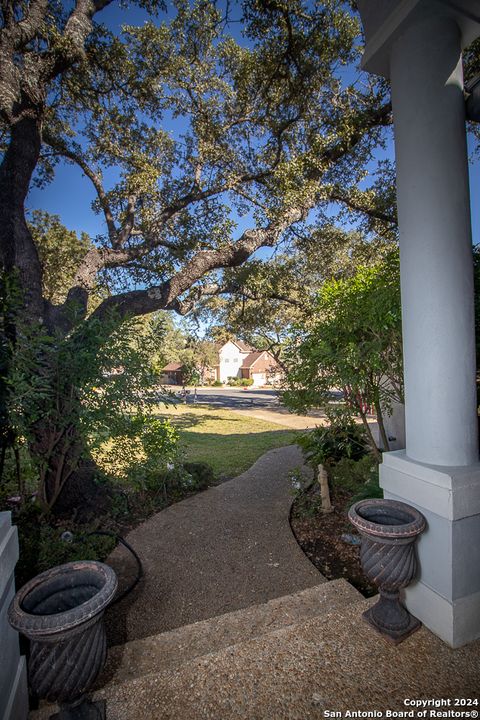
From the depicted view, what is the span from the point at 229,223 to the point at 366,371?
13.3 ft

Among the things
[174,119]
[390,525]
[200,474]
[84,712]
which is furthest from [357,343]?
[174,119]

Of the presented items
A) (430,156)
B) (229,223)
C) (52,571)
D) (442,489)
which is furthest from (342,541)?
(229,223)

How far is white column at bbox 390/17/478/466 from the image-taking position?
206 centimetres

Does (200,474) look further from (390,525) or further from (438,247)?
(438,247)

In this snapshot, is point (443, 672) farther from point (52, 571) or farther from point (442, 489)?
point (52, 571)

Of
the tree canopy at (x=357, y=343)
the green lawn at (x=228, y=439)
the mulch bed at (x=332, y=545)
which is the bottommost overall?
the green lawn at (x=228, y=439)

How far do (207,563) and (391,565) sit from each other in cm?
223

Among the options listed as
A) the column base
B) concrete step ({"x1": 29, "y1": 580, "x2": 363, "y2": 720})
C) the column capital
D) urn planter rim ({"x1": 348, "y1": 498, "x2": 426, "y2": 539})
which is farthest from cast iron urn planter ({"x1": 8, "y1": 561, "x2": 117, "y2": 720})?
the column capital

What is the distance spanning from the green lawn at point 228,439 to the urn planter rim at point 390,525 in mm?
3502

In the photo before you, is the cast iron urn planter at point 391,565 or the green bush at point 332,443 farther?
the green bush at point 332,443

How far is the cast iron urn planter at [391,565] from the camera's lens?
1.87 meters

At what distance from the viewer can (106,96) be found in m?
5.93

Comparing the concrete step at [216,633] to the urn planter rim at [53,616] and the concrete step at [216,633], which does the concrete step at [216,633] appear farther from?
the urn planter rim at [53,616]

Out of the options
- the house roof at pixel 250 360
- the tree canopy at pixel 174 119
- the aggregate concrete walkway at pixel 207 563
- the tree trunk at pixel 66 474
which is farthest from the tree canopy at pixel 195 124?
the house roof at pixel 250 360
